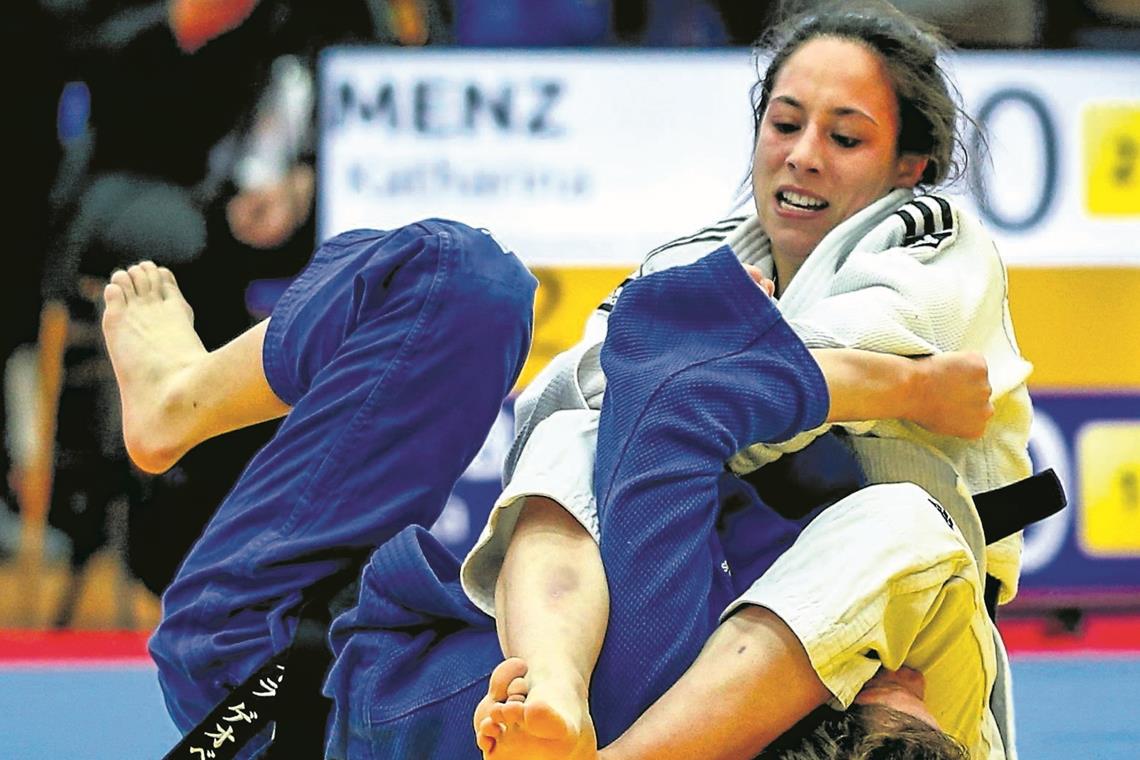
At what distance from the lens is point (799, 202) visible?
2.20 meters

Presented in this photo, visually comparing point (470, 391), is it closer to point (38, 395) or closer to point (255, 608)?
point (255, 608)

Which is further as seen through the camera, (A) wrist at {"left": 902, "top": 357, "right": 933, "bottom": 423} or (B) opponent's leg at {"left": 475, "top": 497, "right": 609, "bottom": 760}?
(A) wrist at {"left": 902, "top": 357, "right": 933, "bottom": 423}

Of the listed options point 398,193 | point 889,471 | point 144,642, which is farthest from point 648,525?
point 144,642

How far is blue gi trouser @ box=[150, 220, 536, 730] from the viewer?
1.96 meters

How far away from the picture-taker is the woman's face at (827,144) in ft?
7.09

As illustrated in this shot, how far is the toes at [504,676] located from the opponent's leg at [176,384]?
707 mm

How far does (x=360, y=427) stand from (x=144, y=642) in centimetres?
258

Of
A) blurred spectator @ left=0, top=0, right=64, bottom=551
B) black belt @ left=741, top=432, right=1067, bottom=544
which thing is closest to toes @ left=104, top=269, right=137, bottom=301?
black belt @ left=741, top=432, right=1067, bottom=544

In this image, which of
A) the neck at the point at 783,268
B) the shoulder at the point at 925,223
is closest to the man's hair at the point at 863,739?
the shoulder at the point at 925,223

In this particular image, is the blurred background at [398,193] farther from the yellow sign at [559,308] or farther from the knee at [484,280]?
the knee at [484,280]

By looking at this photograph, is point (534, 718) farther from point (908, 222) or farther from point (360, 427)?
point (908, 222)

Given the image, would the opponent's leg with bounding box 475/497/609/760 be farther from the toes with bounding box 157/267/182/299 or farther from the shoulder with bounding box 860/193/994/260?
the toes with bounding box 157/267/182/299

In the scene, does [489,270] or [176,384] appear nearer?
[489,270]

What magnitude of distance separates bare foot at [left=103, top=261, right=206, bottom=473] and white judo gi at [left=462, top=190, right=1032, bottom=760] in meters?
0.45
